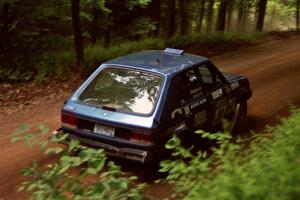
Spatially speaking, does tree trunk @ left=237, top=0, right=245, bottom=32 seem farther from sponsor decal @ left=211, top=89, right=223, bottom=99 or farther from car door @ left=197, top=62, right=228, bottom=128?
sponsor decal @ left=211, top=89, right=223, bottom=99

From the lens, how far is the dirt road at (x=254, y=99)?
812 cm

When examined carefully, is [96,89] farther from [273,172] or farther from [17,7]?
[17,7]

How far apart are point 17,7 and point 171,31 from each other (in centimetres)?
582

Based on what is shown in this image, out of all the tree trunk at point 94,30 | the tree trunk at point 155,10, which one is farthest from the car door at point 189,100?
the tree trunk at point 155,10

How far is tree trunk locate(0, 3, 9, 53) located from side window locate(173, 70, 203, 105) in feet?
32.6

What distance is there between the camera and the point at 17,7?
54.6 feet

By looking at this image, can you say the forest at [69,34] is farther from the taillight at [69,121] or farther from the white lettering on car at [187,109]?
the white lettering on car at [187,109]

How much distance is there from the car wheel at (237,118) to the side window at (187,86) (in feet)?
5.02

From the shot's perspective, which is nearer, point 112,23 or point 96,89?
point 96,89

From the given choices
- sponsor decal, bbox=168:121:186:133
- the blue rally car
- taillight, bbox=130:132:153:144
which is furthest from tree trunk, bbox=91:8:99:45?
taillight, bbox=130:132:153:144

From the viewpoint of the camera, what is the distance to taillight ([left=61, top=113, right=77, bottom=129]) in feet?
24.4

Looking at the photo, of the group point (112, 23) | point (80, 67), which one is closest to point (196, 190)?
point (80, 67)

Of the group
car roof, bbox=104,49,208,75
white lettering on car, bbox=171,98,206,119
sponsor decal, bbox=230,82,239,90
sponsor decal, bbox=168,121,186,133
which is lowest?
sponsor decal, bbox=168,121,186,133

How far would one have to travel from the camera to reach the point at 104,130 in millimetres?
7188
